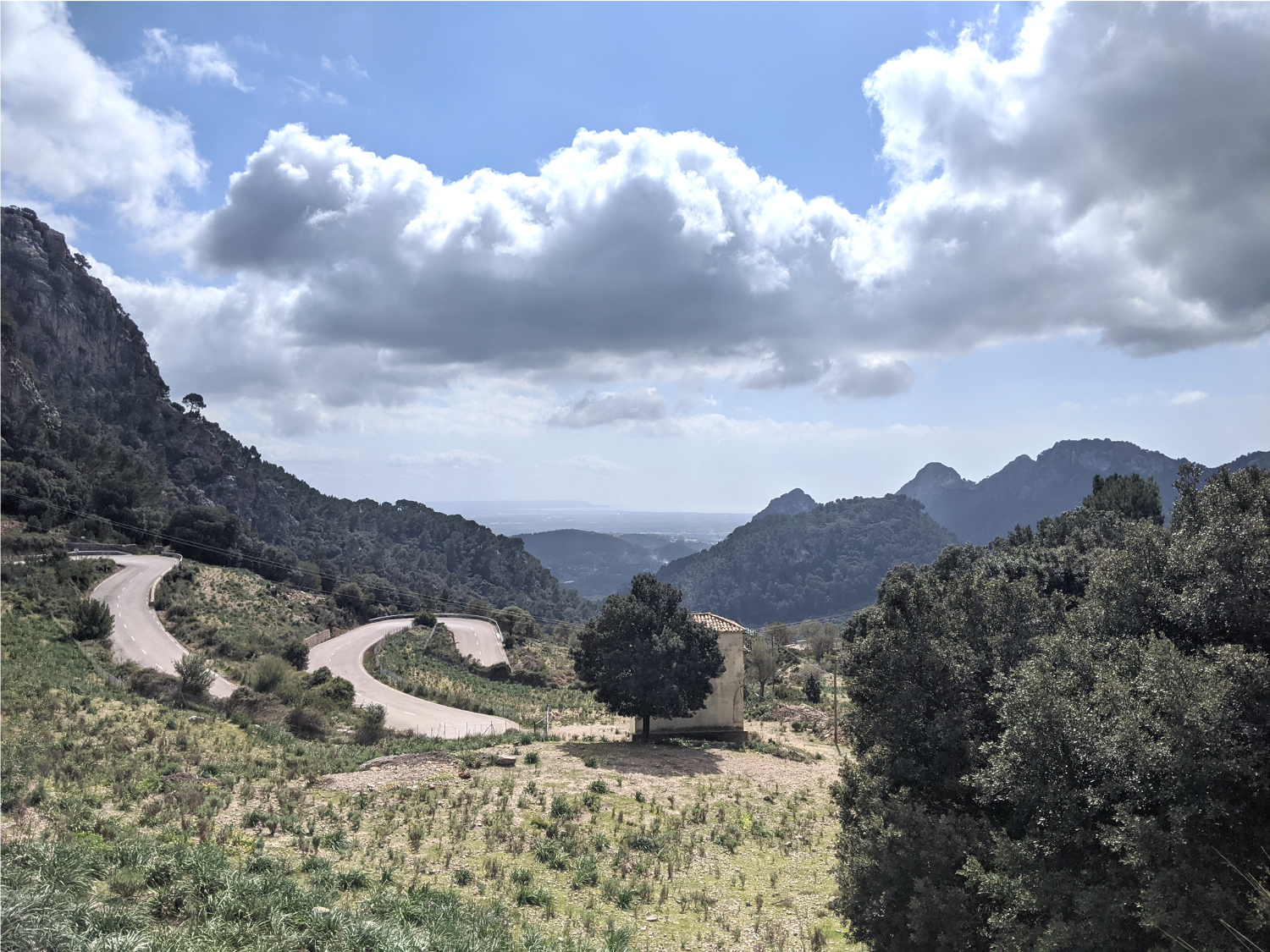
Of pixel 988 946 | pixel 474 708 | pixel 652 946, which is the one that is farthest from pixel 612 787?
pixel 474 708

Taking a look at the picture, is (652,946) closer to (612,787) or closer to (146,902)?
(146,902)

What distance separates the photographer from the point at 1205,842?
827cm

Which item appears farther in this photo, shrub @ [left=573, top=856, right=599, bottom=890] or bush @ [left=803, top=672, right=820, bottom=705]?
bush @ [left=803, top=672, right=820, bottom=705]

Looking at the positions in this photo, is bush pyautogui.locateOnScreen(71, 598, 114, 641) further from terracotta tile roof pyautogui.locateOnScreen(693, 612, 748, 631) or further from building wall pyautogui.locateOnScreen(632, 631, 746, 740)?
terracotta tile roof pyautogui.locateOnScreen(693, 612, 748, 631)

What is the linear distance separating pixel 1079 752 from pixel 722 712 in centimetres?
2853

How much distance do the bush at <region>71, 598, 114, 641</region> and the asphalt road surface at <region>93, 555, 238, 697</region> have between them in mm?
2466

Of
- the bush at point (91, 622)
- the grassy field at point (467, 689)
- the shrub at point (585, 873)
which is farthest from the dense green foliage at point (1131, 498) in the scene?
the bush at point (91, 622)

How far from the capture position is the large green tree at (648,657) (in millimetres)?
31609

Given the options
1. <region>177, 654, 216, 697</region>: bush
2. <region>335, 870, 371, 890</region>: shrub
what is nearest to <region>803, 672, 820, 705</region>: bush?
<region>177, 654, 216, 697</region>: bush

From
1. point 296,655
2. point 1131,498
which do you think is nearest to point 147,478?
point 296,655

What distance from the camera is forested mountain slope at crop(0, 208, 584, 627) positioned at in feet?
261

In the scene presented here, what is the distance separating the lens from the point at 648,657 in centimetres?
3177

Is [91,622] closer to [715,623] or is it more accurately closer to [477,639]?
[715,623]

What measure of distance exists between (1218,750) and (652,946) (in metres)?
9.22
